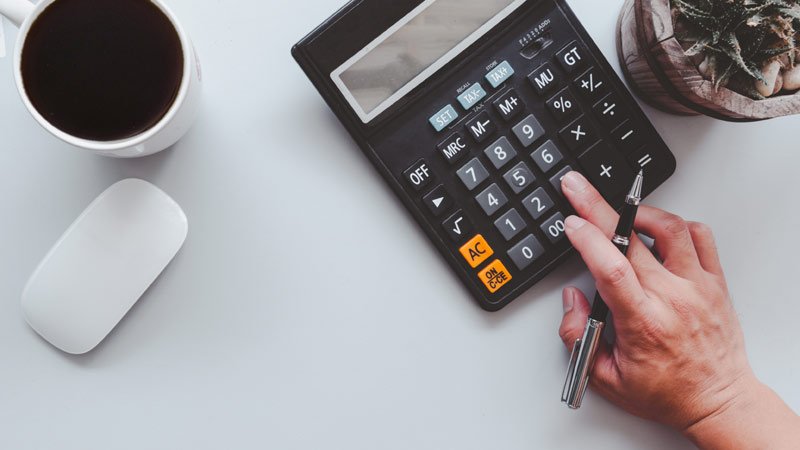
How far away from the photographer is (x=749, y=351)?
0.56 meters

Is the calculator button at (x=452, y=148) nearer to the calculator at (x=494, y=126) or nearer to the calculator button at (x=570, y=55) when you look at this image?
the calculator at (x=494, y=126)

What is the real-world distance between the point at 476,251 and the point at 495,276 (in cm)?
3

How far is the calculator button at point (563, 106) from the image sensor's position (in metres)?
0.50

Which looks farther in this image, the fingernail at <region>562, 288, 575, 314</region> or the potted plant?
the fingernail at <region>562, 288, 575, 314</region>

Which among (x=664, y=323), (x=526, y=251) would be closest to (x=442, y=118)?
(x=526, y=251)

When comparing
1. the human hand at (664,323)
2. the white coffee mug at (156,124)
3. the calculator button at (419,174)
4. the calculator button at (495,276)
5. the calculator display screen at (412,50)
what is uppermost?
the white coffee mug at (156,124)

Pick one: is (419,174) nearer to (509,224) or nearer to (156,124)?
(509,224)

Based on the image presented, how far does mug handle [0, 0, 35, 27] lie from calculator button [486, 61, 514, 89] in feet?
1.06

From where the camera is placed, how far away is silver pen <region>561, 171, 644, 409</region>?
0.49 metres

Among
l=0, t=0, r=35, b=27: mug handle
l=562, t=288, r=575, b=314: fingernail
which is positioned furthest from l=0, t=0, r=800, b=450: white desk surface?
l=0, t=0, r=35, b=27: mug handle

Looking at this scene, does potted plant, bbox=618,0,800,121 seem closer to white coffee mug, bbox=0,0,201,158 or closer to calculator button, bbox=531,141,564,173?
calculator button, bbox=531,141,564,173

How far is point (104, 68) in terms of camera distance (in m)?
0.43

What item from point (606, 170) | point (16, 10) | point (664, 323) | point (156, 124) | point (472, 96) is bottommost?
point (664, 323)

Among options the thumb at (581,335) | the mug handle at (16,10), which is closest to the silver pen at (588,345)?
the thumb at (581,335)
